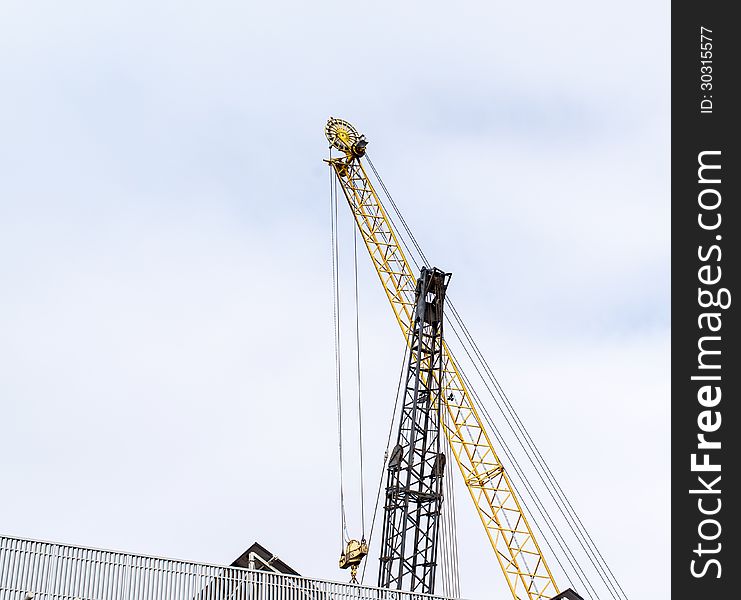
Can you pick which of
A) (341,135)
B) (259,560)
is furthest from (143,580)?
(341,135)

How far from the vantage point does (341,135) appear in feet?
339

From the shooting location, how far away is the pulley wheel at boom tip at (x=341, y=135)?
10325 centimetres

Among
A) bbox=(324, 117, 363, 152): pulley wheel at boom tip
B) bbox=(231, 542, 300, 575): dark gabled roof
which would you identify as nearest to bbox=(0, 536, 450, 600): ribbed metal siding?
bbox=(231, 542, 300, 575): dark gabled roof

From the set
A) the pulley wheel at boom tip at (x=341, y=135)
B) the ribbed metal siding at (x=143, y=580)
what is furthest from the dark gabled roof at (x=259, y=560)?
the pulley wheel at boom tip at (x=341, y=135)

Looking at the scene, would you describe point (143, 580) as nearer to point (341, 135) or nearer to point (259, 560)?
point (259, 560)

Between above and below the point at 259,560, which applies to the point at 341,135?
above

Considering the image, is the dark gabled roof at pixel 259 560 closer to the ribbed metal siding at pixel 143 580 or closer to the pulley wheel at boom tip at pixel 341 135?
the ribbed metal siding at pixel 143 580

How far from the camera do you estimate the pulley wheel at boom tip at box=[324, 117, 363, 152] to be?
103 m

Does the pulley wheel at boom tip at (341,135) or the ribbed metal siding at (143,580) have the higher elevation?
the pulley wheel at boom tip at (341,135)

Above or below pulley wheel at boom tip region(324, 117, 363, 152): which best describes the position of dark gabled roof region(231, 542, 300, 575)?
below

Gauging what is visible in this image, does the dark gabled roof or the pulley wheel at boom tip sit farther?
the pulley wheel at boom tip

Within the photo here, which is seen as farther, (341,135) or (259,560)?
(341,135)

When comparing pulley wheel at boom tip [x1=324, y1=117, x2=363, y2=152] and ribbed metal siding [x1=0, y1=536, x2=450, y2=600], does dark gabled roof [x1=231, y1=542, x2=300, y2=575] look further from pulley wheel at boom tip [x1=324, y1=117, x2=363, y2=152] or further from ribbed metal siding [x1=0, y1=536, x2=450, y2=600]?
pulley wheel at boom tip [x1=324, y1=117, x2=363, y2=152]
